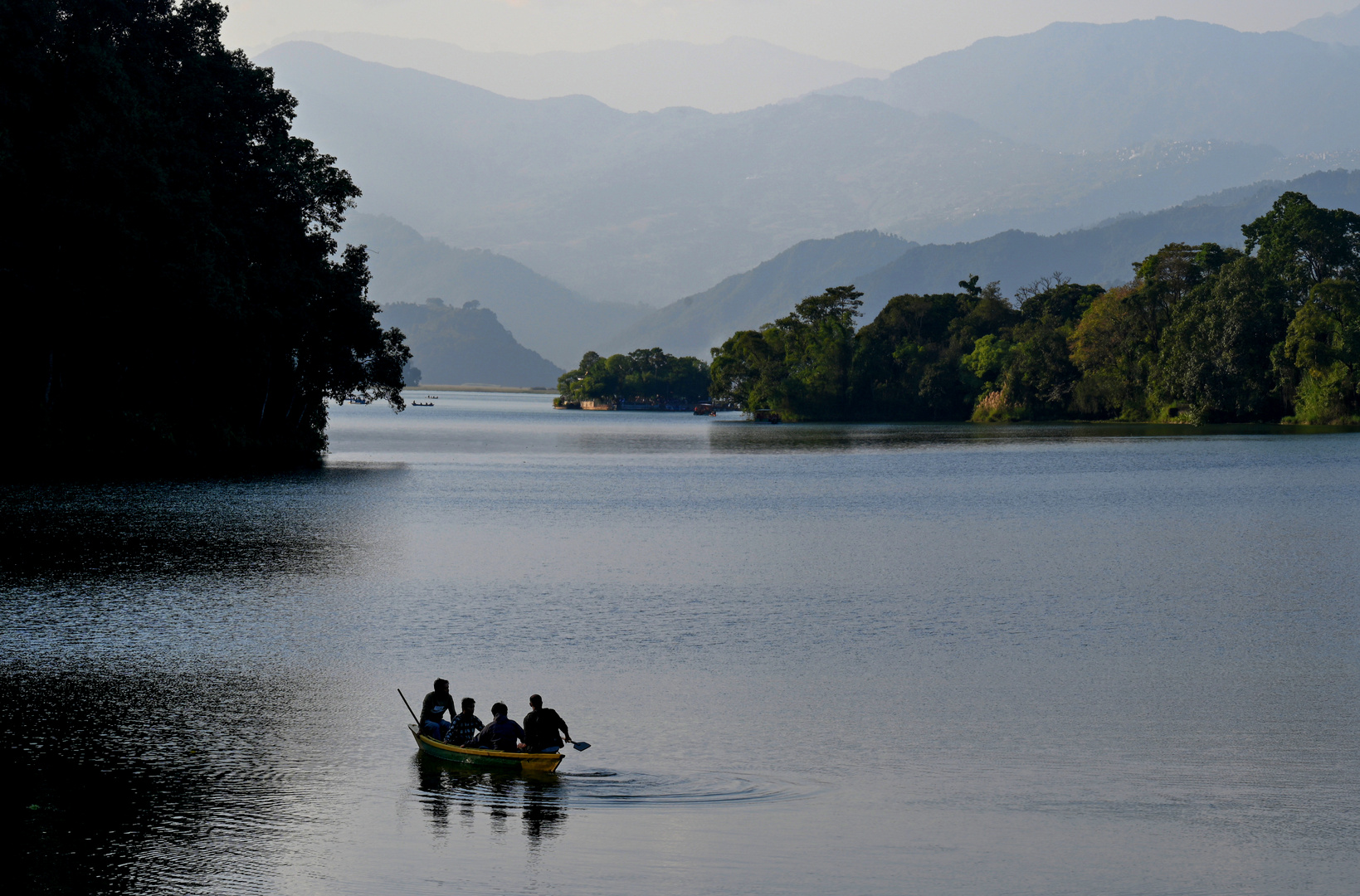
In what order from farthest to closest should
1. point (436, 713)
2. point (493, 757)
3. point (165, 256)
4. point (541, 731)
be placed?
point (165, 256) → point (436, 713) → point (493, 757) → point (541, 731)

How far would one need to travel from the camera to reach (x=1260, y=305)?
480ft

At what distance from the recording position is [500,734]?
19.8 m

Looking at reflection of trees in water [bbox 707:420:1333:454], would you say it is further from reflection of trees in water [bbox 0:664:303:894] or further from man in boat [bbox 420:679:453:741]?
man in boat [bbox 420:679:453:741]

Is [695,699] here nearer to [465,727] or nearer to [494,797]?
[465,727]

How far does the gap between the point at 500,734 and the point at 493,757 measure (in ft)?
1.21

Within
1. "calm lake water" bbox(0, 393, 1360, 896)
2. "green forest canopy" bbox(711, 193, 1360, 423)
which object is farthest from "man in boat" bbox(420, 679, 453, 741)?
"green forest canopy" bbox(711, 193, 1360, 423)

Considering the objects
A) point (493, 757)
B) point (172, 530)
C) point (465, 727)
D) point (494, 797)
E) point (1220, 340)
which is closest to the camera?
point (494, 797)

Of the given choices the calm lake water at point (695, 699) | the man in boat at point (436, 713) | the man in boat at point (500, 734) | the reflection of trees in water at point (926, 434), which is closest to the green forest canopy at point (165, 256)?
the calm lake water at point (695, 699)

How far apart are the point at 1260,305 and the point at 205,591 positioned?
138030mm

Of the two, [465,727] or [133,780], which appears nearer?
[133,780]

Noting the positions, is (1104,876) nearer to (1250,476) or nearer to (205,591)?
(205,591)

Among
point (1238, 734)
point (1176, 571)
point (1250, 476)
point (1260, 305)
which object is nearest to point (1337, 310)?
point (1260, 305)

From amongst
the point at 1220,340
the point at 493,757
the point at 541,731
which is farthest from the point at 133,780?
the point at 1220,340

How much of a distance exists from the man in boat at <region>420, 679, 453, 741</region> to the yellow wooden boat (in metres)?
0.35
